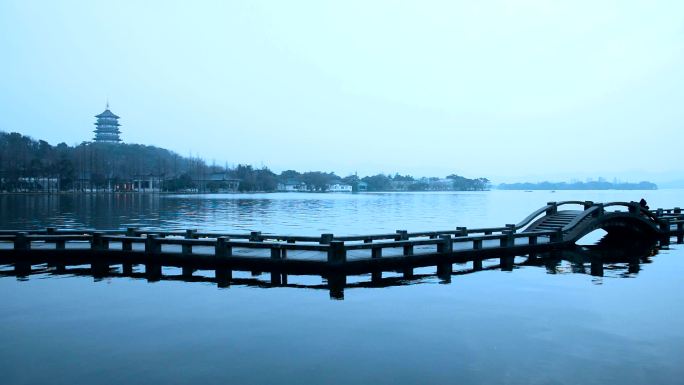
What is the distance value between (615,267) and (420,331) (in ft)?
44.6

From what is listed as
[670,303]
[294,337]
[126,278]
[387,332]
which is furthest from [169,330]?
[670,303]

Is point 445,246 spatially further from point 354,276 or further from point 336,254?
point 336,254

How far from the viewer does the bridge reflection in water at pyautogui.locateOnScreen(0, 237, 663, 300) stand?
1672cm

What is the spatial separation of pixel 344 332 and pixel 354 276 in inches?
247

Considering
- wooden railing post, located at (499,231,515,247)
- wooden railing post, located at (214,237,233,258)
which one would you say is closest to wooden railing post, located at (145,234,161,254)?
wooden railing post, located at (214,237,233,258)

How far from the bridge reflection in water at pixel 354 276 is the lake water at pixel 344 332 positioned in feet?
1.67

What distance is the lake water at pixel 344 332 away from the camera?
897 cm

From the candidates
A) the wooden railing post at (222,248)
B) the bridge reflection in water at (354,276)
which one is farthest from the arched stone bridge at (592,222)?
the wooden railing post at (222,248)

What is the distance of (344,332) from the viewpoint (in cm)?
1149

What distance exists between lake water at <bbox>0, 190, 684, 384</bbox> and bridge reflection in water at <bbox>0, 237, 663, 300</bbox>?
0.51 meters

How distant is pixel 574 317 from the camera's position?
42.0ft

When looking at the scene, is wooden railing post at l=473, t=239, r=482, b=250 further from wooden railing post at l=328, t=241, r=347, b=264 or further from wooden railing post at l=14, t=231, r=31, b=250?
wooden railing post at l=14, t=231, r=31, b=250

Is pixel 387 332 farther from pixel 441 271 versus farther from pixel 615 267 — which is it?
pixel 615 267

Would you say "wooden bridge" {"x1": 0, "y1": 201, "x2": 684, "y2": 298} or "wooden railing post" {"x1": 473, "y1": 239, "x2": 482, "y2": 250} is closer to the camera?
"wooden bridge" {"x1": 0, "y1": 201, "x2": 684, "y2": 298}
